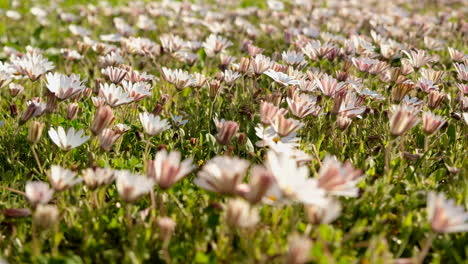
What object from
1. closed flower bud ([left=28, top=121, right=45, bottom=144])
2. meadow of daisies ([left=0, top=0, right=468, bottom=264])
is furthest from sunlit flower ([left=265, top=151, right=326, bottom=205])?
closed flower bud ([left=28, top=121, right=45, bottom=144])

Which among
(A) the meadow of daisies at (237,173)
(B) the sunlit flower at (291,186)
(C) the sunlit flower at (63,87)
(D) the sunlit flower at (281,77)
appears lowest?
(A) the meadow of daisies at (237,173)

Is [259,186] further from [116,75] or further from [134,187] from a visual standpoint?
[116,75]

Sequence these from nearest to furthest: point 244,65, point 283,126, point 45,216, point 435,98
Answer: point 45,216 < point 283,126 < point 435,98 < point 244,65

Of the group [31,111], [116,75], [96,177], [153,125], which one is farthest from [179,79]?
[96,177]

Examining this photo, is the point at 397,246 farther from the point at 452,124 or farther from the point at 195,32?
the point at 195,32

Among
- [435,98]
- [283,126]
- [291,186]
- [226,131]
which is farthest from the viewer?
[435,98]

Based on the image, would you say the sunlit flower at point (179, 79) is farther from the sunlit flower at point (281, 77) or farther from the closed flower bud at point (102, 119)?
the closed flower bud at point (102, 119)

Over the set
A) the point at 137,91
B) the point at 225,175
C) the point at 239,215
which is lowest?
the point at 137,91

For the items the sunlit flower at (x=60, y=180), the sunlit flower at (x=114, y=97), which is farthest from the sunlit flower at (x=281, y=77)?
the sunlit flower at (x=60, y=180)
